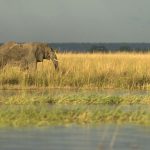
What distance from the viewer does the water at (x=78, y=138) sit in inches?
374

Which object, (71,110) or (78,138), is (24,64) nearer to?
(71,110)

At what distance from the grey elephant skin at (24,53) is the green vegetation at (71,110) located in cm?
646

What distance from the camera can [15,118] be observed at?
38.9 ft

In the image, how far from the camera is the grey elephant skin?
21.7 metres

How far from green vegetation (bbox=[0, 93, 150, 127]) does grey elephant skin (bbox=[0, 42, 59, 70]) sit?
6.46 m

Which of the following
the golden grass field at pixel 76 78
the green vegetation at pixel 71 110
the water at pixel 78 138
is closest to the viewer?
the water at pixel 78 138

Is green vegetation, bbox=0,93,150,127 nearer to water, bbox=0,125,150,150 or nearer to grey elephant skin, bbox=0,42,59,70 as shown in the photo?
water, bbox=0,125,150,150

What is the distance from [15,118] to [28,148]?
254 cm

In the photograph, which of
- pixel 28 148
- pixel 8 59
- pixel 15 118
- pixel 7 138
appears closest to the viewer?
pixel 28 148

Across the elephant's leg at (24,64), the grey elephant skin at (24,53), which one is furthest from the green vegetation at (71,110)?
the grey elephant skin at (24,53)

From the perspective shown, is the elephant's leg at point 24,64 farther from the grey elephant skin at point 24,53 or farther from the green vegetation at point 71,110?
the green vegetation at point 71,110

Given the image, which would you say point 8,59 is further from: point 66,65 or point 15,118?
point 15,118

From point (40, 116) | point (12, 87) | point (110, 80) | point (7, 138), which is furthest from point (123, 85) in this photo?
point (7, 138)

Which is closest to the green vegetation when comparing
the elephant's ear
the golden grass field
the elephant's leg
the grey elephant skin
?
the golden grass field
